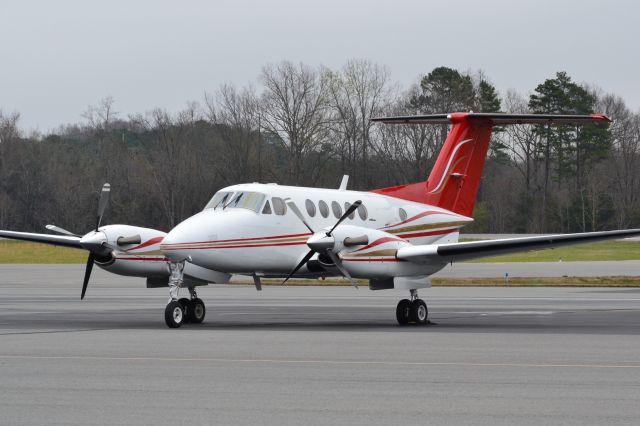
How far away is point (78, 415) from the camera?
378 inches

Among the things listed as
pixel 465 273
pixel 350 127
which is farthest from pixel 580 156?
pixel 465 273

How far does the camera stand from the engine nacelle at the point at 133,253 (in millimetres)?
22156

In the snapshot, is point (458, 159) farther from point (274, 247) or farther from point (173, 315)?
point (173, 315)

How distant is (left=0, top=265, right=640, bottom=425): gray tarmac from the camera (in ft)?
32.2

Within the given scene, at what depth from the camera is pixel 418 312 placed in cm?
2227

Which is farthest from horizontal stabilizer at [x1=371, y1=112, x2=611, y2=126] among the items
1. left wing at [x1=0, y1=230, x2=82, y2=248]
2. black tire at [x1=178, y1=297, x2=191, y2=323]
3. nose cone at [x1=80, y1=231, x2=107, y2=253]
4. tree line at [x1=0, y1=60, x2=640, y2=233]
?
tree line at [x1=0, y1=60, x2=640, y2=233]

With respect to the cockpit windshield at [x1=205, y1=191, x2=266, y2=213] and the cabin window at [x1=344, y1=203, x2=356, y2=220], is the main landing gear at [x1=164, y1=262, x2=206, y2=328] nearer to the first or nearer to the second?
the cockpit windshield at [x1=205, y1=191, x2=266, y2=213]

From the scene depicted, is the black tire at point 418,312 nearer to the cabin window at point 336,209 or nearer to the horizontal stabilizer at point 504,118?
the cabin window at point 336,209

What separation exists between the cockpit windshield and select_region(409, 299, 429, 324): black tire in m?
3.98

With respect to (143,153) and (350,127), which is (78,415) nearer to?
(350,127)

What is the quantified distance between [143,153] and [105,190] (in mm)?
76748

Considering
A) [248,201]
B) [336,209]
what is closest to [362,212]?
[336,209]

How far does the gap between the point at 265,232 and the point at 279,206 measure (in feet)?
2.58

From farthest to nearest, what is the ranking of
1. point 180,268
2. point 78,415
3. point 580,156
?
point 580,156
point 180,268
point 78,415
